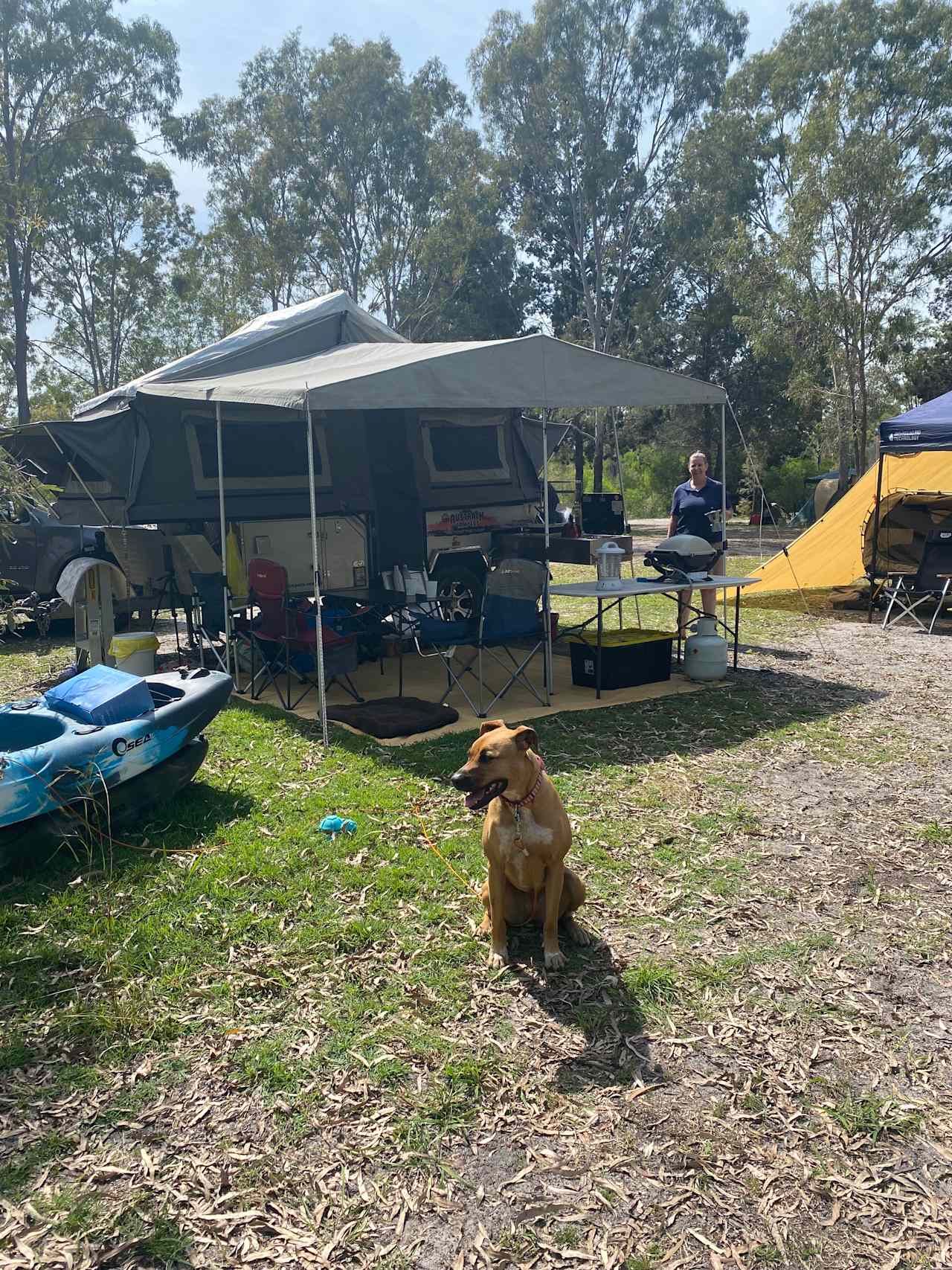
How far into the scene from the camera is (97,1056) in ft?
9.42

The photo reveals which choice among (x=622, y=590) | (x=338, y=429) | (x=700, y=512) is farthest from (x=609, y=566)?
(x=338, y=429)

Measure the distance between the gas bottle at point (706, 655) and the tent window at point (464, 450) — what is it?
255 centimetres

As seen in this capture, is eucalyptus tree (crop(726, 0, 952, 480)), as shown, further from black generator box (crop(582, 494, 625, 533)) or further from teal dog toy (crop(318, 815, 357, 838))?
teal dog toy (crop(318, 815, 357, 838))

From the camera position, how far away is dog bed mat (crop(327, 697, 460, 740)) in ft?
19.6

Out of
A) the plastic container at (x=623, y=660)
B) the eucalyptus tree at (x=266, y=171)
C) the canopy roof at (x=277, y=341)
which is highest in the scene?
the eucalyptus tree at (x=266, y=171)

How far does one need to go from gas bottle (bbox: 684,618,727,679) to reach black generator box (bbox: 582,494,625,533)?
190cm

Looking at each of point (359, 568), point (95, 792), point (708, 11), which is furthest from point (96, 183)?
point (95, 792)

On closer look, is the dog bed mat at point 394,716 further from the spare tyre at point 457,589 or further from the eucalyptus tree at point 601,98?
the eucalyptus tree at point 601,98

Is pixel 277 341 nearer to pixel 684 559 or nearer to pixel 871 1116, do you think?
pixel 684 559

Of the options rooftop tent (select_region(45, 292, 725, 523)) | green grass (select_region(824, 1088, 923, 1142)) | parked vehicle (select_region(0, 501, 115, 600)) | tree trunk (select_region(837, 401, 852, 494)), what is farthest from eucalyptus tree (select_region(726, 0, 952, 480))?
green grass (select_region(824, 1088, 923, 1142))

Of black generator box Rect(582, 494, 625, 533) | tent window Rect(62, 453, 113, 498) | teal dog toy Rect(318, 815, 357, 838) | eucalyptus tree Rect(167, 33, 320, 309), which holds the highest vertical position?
eucalyptus tree Rect(167, 33, 320, 309)

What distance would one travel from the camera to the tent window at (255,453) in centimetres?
790

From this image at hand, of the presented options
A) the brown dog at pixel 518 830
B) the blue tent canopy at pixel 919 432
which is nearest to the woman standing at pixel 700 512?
the blue tent canopy at pixel 919 432

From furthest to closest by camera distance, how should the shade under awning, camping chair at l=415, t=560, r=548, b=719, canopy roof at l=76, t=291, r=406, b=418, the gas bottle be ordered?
canopy roof at l=76, t=291, r=406, b=418, the gas bottle, camping chair at l=415, t=560, r=548, b=719, the shade under awning
